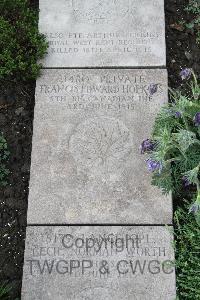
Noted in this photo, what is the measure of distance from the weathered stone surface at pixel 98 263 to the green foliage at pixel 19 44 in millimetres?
1307

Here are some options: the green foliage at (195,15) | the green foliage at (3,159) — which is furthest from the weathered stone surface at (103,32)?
the green foliage at (3,159)

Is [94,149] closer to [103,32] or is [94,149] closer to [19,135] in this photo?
[19,135]

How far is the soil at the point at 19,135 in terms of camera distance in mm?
3871

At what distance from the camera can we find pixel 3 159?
165 inches

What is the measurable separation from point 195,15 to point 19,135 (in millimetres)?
1919

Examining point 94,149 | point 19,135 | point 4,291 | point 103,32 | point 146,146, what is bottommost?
point 4,291

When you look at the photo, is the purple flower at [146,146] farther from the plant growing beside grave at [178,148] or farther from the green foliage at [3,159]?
the green foliage at [3,159]

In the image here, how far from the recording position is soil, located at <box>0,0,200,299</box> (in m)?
3.87

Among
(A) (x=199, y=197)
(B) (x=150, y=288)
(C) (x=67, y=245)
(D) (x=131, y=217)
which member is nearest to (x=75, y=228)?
(C) (x=67, y=245)

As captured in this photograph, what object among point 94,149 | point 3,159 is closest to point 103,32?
point 94,149

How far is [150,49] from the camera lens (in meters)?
4.45

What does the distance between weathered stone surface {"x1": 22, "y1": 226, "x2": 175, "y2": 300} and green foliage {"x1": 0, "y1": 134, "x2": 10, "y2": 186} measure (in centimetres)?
51

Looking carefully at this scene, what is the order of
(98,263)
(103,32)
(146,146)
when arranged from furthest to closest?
(103,32) → (98,263) → (146,146)

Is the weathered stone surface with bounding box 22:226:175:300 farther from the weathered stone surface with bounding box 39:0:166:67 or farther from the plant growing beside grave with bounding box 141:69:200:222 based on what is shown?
the weathered stone surface with bounding box 39:0:166:67
